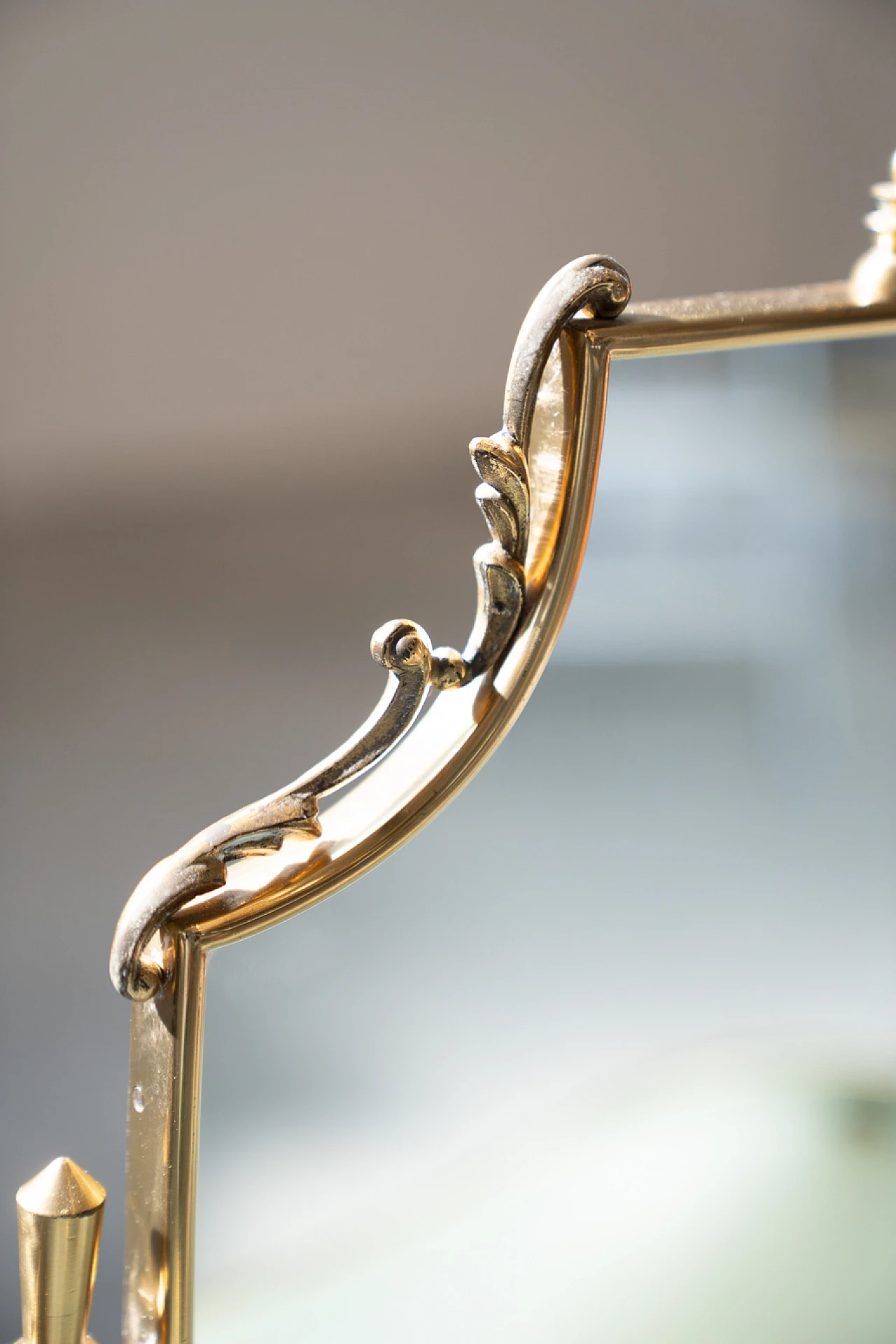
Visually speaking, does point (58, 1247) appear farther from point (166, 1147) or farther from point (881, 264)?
point (881, 264)

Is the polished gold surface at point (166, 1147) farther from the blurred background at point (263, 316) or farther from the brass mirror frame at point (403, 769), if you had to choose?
the blurred background at point (263, 316)

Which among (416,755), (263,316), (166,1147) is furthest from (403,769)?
(263,316)

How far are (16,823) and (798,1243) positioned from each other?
0.83 m

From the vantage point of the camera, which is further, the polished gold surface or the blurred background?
the blurred background

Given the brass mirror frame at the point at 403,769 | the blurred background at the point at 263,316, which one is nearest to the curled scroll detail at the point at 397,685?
the brass mirror frame at the point at 403,769

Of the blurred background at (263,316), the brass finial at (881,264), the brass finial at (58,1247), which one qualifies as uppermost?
the blurred background at (263,316)

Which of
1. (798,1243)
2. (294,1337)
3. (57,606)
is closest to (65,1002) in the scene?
(57,606)

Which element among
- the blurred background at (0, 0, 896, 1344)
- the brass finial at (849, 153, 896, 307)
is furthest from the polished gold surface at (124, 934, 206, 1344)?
the blurred background at (0, 0, 896, 1344)

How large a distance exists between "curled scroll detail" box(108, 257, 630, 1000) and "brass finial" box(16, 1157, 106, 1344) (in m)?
0.07

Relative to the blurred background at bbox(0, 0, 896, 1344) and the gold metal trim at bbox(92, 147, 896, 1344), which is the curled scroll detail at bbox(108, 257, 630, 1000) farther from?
the blurred background at bbox(0, 0, 896, 1344)

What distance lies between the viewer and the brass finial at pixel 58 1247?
1.12 feet

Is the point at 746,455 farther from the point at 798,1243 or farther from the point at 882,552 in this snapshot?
the point at 798,1243

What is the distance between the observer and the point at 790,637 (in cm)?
36

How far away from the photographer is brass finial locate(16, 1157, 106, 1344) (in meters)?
0.34
